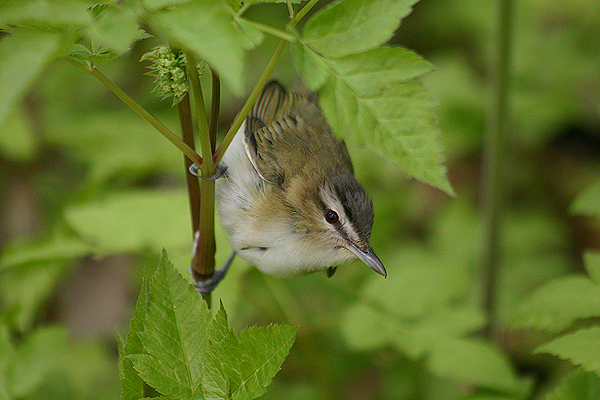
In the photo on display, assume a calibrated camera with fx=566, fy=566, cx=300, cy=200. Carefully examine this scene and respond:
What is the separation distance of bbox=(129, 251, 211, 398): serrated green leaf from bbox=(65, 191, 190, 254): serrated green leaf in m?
0.87

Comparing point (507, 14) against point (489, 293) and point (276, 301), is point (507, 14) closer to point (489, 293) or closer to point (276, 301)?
point (489, 293)

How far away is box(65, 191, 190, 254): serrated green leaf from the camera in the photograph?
6.08ft

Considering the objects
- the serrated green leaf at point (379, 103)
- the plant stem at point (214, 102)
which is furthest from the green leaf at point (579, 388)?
the plant stem at point (214, 102)

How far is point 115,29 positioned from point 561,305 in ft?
3.89

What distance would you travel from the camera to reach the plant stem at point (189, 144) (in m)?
1.04

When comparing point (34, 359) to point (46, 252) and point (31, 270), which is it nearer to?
point (46, 252)

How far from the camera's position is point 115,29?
778mm

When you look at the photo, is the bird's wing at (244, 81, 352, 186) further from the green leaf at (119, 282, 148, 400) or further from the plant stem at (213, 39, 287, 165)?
the green leaf at (119, 282, 148, 400)

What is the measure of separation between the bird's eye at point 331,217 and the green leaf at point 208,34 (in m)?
0.62

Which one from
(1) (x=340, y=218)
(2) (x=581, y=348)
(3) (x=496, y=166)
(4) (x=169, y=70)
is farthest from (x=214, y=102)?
(3) (x=496, y=166)

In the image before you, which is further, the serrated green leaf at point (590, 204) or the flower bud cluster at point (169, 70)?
the serrated green leaf at point (590, 204)

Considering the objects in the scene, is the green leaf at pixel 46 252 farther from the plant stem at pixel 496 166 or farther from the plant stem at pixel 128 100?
the plant stem at pixel 496 166

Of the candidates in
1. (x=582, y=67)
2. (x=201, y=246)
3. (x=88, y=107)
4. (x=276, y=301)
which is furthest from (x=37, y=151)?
(x=582, y=67)

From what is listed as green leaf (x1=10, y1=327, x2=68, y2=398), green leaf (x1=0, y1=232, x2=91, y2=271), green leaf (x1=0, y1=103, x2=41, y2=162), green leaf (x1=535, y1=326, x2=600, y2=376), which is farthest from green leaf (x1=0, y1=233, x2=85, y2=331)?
green leaf (x1=535, y1=326, x2=600, y2=376)
